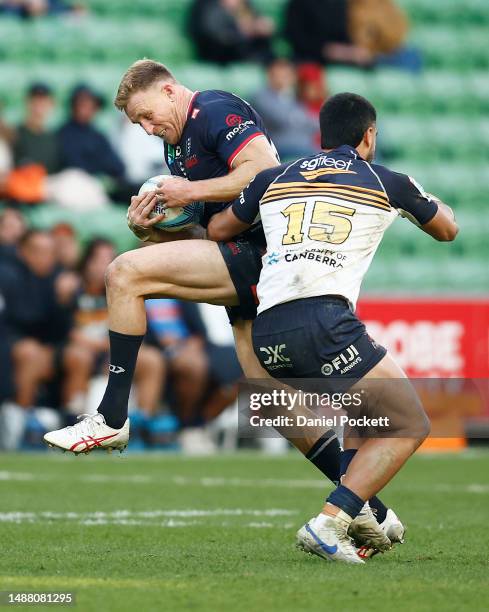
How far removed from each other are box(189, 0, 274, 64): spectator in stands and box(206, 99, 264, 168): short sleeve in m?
10.3

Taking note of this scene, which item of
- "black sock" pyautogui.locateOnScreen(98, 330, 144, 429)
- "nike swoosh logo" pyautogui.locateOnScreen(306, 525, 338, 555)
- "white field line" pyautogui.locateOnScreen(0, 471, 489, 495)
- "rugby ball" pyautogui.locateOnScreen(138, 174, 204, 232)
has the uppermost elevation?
"rugby ball" pyautogui.locateOnScreen(138, 174, 204, 232)

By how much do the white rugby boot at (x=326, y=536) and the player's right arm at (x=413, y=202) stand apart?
1191mm

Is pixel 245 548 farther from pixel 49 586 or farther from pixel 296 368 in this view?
pixel 49 586

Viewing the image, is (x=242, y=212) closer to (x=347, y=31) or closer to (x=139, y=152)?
(x=139, y=152)

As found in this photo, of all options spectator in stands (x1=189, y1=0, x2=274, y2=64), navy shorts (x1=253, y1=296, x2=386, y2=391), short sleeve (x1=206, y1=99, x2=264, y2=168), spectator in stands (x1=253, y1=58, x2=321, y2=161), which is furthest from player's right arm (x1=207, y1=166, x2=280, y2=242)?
spectator in stands (x1=189, y1=0, x2=274, y2=64)

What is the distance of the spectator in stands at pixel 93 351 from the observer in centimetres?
1161

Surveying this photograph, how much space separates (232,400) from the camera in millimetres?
12195

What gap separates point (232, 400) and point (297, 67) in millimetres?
5798

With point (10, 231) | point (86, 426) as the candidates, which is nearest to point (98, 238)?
point (10, 231)

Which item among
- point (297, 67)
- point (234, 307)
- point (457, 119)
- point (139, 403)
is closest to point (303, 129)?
point (297, 67)

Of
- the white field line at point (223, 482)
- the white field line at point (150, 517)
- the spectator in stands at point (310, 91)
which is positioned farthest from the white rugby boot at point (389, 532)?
the spectator in stands at point (310, 91)

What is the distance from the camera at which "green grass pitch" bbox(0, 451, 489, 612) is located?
429 cm

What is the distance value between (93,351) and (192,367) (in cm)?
92

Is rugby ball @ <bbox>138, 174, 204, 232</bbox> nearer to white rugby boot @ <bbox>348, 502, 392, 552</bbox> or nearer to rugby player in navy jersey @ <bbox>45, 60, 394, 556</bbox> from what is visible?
rugby player in navy jersey @ <bbox>45, 60, 394, 556</bbox>
